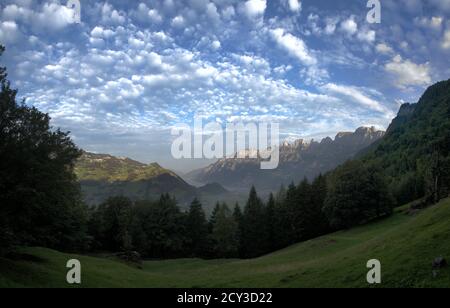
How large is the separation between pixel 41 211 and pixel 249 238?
82032 millimetres

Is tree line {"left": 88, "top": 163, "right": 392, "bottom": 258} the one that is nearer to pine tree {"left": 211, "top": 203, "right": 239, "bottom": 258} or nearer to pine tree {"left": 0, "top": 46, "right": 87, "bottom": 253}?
pine tree {"left": 211, "top": 203, "right": 239, "bottom": 258}

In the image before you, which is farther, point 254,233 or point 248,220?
point 248,220

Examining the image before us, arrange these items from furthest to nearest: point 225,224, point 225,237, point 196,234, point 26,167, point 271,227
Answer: point 196,234 → point 271,227 → point 225,224 → point 225,237 → point 26,167

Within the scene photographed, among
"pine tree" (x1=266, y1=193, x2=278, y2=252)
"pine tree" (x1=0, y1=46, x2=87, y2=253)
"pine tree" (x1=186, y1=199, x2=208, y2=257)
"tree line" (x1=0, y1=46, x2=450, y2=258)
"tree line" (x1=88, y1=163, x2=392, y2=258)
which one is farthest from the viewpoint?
"pine tree" (x1=186, y1=199, x2=208, y2=257)

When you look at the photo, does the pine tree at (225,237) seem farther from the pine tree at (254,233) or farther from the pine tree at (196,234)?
the pine tree at (196,234)

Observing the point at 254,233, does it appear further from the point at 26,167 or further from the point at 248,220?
the point at 26,167

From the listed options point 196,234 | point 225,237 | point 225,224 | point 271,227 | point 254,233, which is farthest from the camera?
point 196,234

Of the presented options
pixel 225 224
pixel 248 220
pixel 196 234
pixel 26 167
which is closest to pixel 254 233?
→ pixel 248 220

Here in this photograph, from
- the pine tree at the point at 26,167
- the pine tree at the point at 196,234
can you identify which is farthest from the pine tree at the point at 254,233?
the pine tree at the point at 26,167

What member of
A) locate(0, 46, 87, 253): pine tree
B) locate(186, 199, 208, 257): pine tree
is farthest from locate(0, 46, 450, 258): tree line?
locate(0, 46, 87, 253): pine tree

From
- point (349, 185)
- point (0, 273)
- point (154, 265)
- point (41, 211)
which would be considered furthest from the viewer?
point (349, 185)
